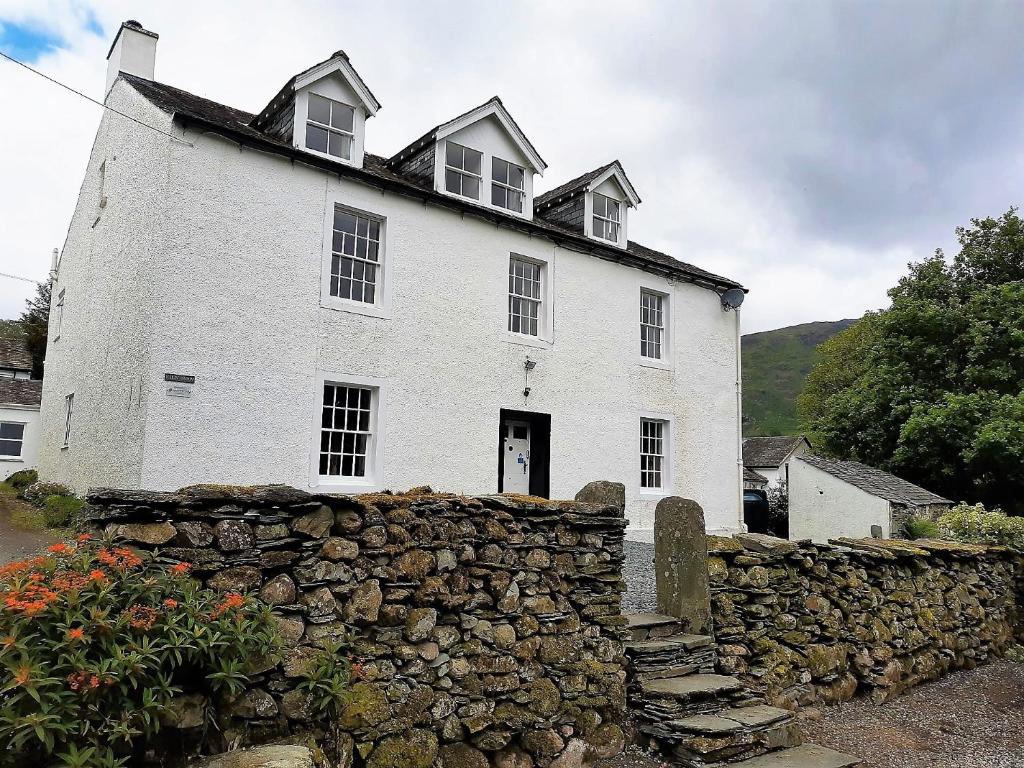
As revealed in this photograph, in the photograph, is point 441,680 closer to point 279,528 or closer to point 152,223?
point 279,528

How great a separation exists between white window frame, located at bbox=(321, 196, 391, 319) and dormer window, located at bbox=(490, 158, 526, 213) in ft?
9.48

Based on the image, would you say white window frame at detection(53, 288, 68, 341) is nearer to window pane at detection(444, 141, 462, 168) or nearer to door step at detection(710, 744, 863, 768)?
window pane at detection(444, 141, 462, 168)

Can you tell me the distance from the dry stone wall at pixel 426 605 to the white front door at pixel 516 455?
8.05 meters

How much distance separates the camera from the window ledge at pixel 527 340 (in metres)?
14.2

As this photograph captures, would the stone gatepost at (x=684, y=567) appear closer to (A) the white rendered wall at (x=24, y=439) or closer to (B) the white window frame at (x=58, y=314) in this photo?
(B) the white window frame at (x=58, y=314)

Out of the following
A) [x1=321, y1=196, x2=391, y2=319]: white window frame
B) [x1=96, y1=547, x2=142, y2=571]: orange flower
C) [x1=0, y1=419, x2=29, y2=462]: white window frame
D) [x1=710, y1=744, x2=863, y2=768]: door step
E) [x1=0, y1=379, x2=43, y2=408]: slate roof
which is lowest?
[x1=710, y1=744, x2=863, y2=768]: door step

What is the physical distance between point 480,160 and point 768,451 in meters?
35.0

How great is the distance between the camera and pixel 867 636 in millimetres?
8867

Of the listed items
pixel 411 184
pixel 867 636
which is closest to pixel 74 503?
pixel 411 184

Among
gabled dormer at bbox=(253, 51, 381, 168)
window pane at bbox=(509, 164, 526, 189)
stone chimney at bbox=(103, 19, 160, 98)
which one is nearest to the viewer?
gabled dormer at bbox=(253, 51, 381, 168)

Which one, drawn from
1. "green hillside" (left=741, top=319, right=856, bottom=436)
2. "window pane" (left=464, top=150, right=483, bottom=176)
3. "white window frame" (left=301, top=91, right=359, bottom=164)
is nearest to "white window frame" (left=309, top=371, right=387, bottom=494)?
"white window frame" (left=301, top=91, right=359, bottom=164)

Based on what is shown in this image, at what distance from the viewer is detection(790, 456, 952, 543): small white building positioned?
19.5 meters

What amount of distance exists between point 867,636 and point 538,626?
17.4ft

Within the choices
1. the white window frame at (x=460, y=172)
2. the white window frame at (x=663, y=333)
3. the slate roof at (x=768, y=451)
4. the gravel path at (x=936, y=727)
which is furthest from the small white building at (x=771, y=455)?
the gravel path at (x=936, y=727)
